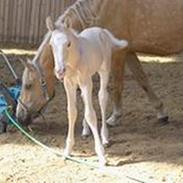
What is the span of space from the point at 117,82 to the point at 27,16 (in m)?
5.33

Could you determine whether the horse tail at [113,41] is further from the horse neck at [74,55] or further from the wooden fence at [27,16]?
the wooden fence at [27,16]

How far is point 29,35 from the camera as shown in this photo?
11609 millimetres

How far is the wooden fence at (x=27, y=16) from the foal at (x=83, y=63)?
19.8 feet

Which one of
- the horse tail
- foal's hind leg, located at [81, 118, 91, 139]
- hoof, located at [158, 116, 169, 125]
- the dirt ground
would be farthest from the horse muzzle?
hoof, located at [158, 116, 169, 125]

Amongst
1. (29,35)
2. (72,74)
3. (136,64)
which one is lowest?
(29,35)

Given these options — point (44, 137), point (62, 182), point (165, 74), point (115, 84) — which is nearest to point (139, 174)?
point (62, 182)

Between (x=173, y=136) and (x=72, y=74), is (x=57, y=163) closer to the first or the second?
(x=72, y=74)

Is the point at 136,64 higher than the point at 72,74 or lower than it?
lower

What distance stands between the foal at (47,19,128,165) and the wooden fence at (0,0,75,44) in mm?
6042

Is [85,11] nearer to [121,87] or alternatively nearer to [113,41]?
[113,41]

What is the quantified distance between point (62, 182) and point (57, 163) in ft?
1.34

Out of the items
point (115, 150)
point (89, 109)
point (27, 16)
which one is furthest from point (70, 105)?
point (27, 16)

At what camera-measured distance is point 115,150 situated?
5570mm

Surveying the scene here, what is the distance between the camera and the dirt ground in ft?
16.3
